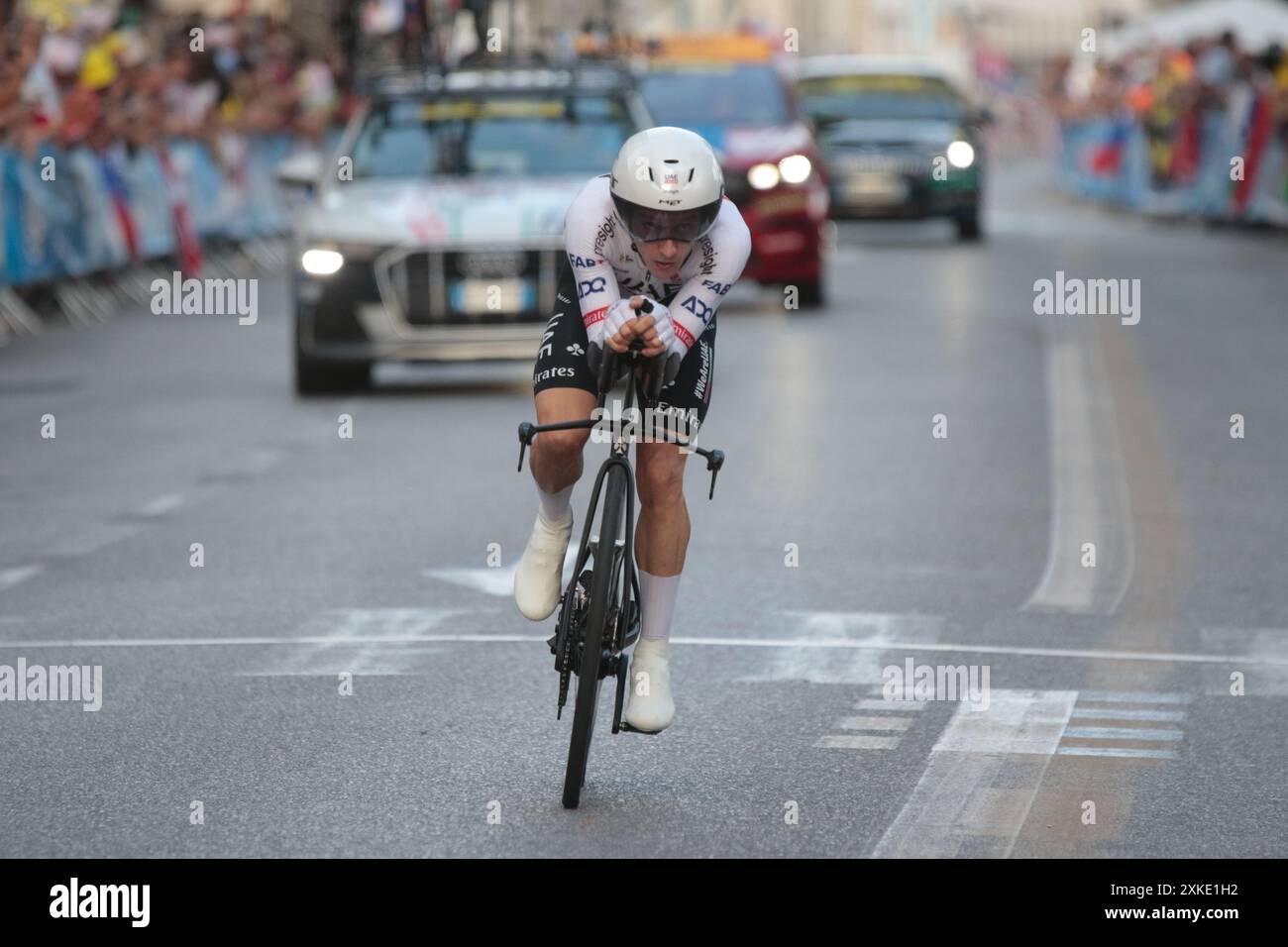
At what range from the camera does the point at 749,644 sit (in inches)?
335

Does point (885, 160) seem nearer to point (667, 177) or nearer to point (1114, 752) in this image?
point (1114, 752)

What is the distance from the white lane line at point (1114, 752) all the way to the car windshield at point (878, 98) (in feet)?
76.3

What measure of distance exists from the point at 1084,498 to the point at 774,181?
385 inches

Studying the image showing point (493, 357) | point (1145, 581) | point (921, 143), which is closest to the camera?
point (1145, 581)

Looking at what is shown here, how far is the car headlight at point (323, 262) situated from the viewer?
15562 millimetres

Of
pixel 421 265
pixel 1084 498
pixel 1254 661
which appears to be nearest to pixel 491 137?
pixel 421 265

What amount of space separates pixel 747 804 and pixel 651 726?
0.31m

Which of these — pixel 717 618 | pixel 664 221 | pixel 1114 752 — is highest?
pixel 664 221

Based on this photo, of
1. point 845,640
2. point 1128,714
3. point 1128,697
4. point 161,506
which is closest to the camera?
point 1128,714

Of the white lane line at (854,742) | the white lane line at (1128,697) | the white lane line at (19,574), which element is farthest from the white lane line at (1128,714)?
the white lane line at (19,574)

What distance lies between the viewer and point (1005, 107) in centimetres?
9638

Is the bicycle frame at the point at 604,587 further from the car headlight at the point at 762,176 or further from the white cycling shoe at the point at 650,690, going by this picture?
the car headlight at the point at 762,176

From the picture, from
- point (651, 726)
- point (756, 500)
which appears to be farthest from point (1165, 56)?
point (651, 726)
